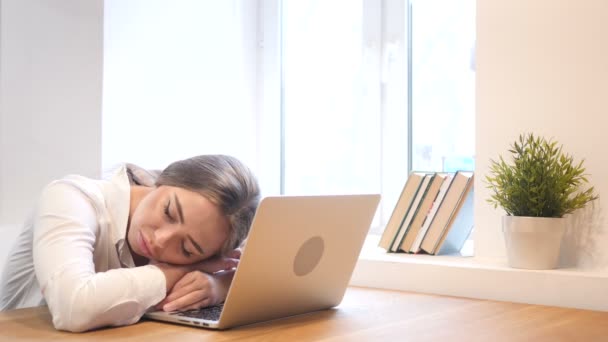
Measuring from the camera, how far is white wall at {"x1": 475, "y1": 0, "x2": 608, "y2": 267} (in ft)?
5.04

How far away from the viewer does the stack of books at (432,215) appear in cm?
177

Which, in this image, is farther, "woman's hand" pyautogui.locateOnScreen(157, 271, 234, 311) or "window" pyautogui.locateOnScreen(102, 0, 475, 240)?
"window" pyautogui.locateOnScreen(102, 0, 475, 240)

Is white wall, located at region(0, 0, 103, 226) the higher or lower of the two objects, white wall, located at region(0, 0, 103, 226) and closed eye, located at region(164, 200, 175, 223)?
the higher

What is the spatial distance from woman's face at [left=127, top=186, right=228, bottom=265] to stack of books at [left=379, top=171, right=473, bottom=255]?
2.09ft

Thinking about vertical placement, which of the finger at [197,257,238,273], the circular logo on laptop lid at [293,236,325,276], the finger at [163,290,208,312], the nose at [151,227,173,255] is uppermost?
the nose at [151,227,173,255]

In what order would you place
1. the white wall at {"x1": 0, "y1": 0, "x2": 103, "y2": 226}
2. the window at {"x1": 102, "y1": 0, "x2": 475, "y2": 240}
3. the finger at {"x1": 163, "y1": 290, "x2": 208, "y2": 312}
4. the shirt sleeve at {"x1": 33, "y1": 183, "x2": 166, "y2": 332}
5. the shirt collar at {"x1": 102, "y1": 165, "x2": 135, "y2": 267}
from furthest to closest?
1. the window at {"x1": 102, "y1": 0, "x2": 475, "y2": 240}
2. the white wall at {"x1": 0, "y1": 0, "x2": 103, "y2": 226}
3. the shirt collar at {"x1": 102, "y1": 165, "x2": 135, "y2": 267}
4. the finger at {"x1": 163, "y1": 290, "x2": 208, "y2": 312}
5. the shirt sleeve at {"x1": 33, "y1": 183, "x2": 166, "y2": 332}

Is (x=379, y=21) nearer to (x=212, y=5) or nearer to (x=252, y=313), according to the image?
(x=212, y=5)

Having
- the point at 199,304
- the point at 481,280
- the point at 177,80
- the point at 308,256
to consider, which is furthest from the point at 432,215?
the point at 177,80

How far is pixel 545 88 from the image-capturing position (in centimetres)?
161

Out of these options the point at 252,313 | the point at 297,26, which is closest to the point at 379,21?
the point at 297,26

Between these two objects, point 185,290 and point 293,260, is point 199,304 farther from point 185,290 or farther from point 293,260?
point 293,260

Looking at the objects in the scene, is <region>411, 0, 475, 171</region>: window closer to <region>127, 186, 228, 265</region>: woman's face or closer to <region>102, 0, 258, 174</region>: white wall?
<region>102, 0, 258, 174</region>: white wall

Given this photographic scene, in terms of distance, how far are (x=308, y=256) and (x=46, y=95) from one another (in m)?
0.90

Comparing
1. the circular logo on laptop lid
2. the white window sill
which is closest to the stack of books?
the white window sill
